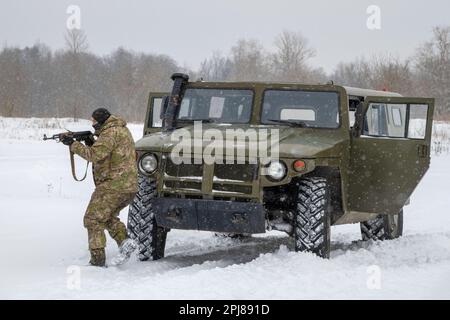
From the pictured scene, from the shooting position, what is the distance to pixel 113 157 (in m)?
6.98

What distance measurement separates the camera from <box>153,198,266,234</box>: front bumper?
254 inches

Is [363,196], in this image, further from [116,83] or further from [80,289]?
[116,83]

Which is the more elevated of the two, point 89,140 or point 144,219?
point 89,140

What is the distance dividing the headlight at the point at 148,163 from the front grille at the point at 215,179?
322 millimetres

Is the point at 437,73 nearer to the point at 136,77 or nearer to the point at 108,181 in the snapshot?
the point at 136,77

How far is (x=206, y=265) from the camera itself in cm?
686

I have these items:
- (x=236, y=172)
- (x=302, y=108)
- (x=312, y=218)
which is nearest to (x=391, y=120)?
(x=302, y=108)

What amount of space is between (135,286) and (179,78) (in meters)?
3.19

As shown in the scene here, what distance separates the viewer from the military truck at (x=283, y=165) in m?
6.52

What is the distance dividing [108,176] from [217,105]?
64.9 inches

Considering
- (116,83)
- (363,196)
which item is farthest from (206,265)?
(116,83)

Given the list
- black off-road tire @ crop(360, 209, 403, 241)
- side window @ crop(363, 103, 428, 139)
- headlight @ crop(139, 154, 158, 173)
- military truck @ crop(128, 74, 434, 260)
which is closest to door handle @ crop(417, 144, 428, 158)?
military truck @ crop(128, 74, 434, 260)

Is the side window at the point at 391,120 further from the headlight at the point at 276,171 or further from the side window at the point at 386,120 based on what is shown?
the headlight at the point at 276,171

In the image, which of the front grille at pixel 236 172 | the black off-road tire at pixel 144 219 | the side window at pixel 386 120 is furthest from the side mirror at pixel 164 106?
the side window at pixel 386 120
